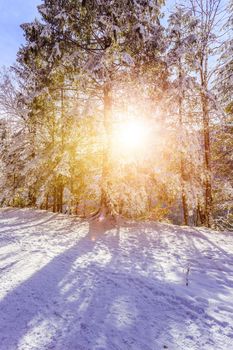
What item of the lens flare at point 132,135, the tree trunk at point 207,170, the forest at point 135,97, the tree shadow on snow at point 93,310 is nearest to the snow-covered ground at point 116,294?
the tree shadow on snow at point 93,310

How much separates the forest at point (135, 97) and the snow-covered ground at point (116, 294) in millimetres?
3162

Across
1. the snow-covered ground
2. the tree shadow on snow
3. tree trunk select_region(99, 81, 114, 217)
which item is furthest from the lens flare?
the tree shadow on snow

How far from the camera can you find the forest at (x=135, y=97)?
8.38 m

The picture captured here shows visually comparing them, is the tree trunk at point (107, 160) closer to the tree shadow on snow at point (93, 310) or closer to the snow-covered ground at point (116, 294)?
the snow-covered ground at point (116, 294)

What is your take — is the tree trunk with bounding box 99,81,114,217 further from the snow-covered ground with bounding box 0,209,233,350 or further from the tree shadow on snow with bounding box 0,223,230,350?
the tree shadow on snow with bounding box 0,223,230,350

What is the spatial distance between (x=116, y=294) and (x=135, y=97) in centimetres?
790

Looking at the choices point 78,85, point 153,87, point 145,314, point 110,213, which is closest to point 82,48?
point 78,85

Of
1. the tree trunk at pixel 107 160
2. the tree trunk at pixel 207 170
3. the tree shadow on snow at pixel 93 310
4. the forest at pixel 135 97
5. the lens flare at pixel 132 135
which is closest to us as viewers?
the tree shadow on snow at pixel 93 310

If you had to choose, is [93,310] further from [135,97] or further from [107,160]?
[135,97]

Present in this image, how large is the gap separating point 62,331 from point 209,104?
340 inches

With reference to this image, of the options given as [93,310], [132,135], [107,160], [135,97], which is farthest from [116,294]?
[135,97]

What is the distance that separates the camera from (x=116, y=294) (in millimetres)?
3770

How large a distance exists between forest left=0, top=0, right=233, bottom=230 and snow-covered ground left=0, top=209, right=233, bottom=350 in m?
3.16

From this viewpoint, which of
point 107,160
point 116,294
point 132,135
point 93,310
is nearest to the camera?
point 93,310
